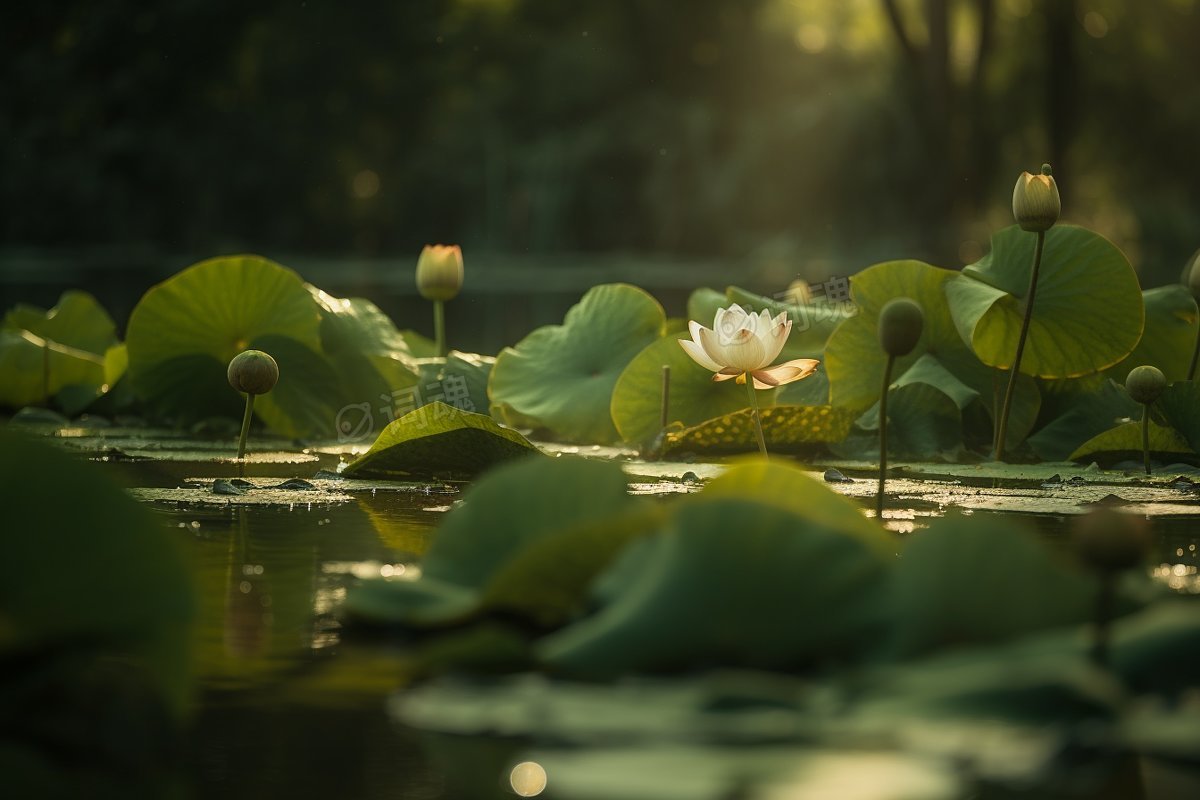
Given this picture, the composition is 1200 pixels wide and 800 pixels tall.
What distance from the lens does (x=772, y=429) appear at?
317 cm

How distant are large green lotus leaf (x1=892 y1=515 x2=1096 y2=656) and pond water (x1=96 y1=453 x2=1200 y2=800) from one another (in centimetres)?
19

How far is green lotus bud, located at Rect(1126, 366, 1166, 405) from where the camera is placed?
2752mm

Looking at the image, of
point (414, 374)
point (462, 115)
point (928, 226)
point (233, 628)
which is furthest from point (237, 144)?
point (233, 628)

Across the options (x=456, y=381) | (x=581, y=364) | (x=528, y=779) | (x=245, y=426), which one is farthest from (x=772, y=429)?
(x=528, y=779)

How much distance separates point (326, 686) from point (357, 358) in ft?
7.89

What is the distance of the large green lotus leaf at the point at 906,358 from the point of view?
10.5 feet

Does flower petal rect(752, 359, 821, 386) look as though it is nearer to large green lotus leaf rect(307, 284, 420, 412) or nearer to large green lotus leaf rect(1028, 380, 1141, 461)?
large green lotus leaf rect(1028, 380, 1141, 461)

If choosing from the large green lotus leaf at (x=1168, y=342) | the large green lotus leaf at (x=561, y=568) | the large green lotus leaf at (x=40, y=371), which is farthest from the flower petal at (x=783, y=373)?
the large green lotus leaf at (x=40, y=371)

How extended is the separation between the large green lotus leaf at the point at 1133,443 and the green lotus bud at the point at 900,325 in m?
1.24

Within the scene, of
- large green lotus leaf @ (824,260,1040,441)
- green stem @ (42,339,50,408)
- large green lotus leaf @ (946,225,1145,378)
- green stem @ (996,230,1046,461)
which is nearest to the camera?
green stem @ (996,230,1046,461)

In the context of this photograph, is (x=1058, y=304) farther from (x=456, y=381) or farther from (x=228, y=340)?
(x=228, y=340)

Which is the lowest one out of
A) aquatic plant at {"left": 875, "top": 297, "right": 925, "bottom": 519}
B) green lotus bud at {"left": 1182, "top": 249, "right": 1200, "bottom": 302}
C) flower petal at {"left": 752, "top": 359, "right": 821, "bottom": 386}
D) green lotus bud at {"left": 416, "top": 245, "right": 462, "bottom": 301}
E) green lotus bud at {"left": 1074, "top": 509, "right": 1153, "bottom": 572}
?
green lotus bud at {"left": 1074, "top": 509, "right": 1153, "bottom": 572}

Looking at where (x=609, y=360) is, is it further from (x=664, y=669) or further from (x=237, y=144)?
(x=237, y=144)

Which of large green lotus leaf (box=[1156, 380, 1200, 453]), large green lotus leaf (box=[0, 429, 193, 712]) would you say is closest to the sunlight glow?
large green lotus leaf (box=[0, 429, 193, 712])
